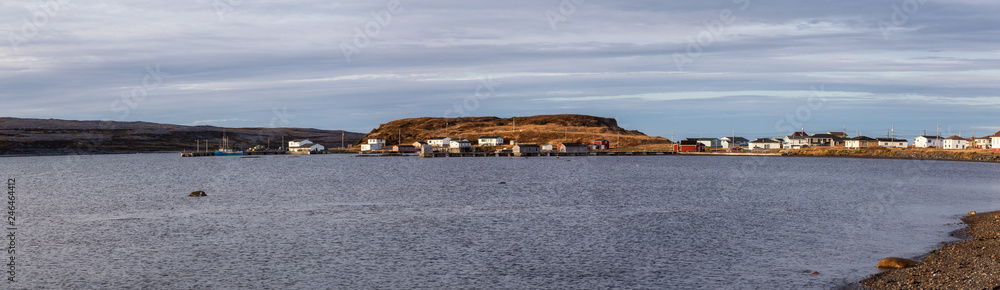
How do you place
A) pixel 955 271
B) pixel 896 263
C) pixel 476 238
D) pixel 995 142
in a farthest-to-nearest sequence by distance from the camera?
pixel 995 142 → pixel 476 238 → pixel 896 263 → pixel 955 271

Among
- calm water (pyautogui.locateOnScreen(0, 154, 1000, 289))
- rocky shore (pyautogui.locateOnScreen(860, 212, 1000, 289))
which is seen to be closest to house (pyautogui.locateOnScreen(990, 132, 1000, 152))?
calm water (pyautogui.locateOnScreen(0, 154, 1000, 289))

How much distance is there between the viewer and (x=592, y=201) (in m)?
66.2

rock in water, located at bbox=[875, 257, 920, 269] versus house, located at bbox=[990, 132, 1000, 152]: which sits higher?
house, located at bbox=[990, 132, 1000, 152]

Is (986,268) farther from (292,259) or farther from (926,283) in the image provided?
(292,259)

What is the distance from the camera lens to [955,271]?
84.8 feet

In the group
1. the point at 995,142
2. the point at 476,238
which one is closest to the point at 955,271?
the point at 476,238

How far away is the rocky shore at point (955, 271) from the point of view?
23.5 m

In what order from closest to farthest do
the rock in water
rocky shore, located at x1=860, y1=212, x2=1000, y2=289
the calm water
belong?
1. rocky shore, located at x1=860, y1=212, x2=1000, y2=289
2. the rock in water
3. the calm water

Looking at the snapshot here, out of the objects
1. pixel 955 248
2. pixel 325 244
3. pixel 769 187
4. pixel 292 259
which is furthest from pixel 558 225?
pixel 769 187

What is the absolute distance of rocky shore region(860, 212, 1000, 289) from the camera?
23500mm

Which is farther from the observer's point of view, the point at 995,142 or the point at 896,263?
the point at 995,142

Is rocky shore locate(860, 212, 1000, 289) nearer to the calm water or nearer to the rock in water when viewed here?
the rock in water

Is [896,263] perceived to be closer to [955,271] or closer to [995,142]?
[955,271]

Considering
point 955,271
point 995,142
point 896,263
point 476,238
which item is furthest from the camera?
point 995,142
